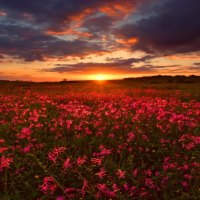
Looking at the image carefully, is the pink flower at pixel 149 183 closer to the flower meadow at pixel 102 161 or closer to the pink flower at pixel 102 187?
the flower meadow at pixel 102 161

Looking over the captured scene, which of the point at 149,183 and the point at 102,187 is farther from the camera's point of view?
the point at 149,183

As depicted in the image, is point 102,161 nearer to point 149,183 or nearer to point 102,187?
point 149,183

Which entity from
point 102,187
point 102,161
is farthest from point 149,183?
point 102,161

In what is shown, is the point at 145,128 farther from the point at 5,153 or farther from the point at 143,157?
the point at 5,153

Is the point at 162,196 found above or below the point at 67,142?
below

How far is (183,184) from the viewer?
5297mm

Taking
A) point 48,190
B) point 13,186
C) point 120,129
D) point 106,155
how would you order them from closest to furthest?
point 48,190 < point 13,186 < point 106,155 < point 120,129

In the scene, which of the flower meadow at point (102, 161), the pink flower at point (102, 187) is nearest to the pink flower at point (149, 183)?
the flower meadow at point (102, 161)

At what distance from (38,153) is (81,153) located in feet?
2.97

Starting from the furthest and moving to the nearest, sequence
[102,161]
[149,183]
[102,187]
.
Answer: [102,161]
[149,183]
[102,187]

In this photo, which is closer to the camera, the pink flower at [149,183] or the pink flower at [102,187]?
the pink flower at [102,187]

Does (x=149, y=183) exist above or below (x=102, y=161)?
below

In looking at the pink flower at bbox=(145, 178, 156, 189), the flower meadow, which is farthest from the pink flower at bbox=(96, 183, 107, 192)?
the pink flower at bbox=(145, 178, 156, 189)

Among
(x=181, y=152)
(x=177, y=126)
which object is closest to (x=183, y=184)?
(x=181, y=152)
